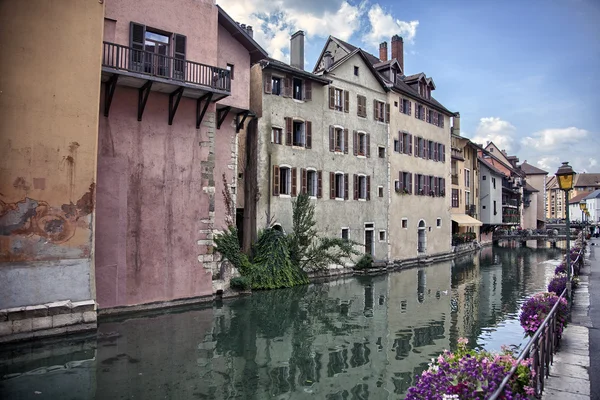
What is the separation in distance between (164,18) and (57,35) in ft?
15.5

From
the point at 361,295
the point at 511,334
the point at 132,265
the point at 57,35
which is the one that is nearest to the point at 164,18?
the point at 57,35

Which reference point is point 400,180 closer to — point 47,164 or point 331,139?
point 331,139

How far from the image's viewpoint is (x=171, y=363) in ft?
31.2

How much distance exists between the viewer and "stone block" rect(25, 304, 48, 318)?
10.4 m

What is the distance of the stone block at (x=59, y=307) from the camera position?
10.7 meters

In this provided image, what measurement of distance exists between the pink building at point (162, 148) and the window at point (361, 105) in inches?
426

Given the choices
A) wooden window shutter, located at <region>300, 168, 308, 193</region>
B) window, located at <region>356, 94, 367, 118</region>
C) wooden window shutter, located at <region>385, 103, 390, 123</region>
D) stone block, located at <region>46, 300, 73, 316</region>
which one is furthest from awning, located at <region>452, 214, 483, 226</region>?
stone block, located at <region>46, 300, 73, 316</region>

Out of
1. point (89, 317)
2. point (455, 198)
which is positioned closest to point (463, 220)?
point (455, 198)

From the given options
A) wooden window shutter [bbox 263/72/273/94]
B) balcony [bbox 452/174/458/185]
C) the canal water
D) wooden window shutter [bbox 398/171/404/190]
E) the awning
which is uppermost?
wooden window shutter [bbox 263/72/273/94]

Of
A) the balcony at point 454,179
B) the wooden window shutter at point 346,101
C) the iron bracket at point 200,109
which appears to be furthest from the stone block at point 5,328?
the balcony at point 454,179

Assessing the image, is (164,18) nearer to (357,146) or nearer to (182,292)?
(182,292)

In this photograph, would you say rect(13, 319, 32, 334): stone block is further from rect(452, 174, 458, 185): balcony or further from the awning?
rect(452, 174, 458, 185): balcony

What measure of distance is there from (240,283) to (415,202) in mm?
18199

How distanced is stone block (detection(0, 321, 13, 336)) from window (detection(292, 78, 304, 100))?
16.5 metres
